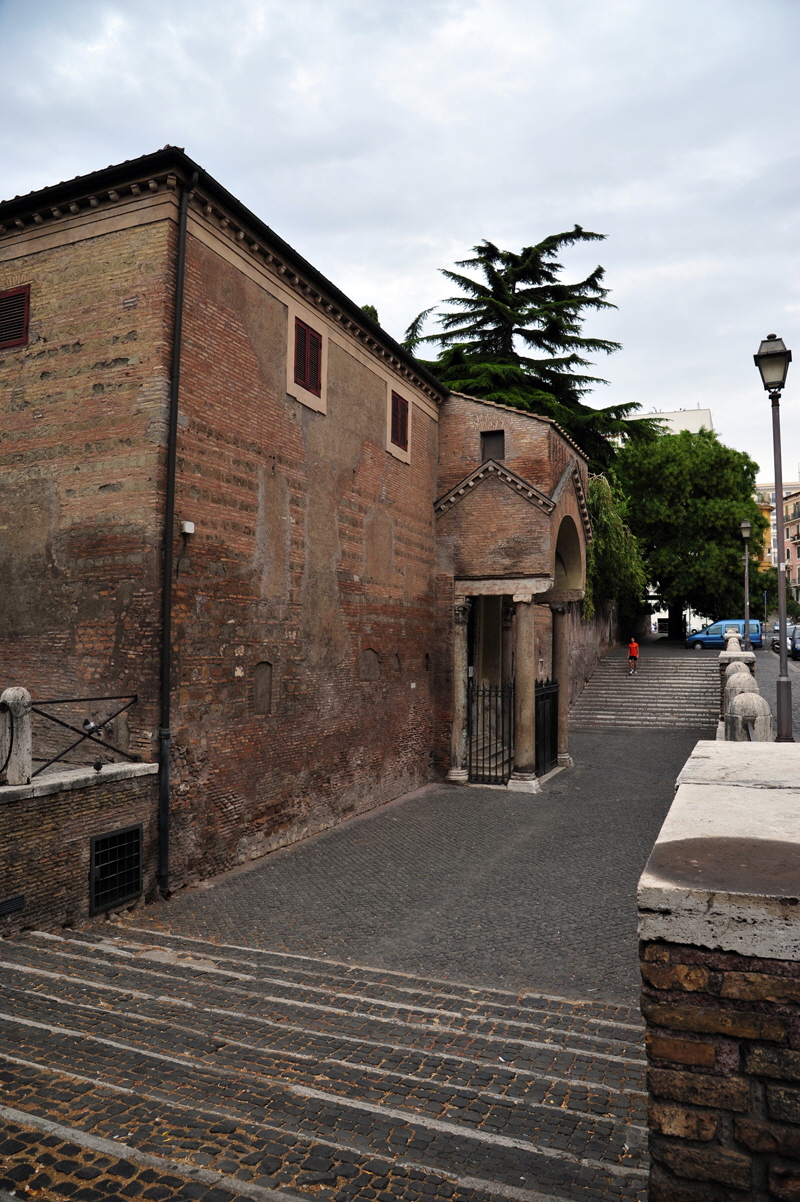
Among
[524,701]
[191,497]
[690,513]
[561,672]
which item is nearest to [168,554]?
[191,497]

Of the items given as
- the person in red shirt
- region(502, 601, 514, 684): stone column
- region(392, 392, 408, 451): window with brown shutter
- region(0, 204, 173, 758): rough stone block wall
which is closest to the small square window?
region(392, 392, 408, 451): window with brown shutter

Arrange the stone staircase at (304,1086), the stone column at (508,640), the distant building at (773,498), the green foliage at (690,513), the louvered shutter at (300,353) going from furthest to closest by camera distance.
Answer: the distant building at (773,498) → the green foliage at (690,513) → the stone column at (508,640) → the louvered shutter at (300,353) → the stone staircase at (304,1086)

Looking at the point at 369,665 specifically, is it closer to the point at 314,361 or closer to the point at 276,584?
the point at 276,584

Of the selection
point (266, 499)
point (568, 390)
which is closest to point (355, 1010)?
point (266, 499)

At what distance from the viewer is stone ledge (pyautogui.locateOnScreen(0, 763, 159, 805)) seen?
7102mm

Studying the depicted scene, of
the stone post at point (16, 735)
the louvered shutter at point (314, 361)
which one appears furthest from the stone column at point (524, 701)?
the stone post at point (16, 735)

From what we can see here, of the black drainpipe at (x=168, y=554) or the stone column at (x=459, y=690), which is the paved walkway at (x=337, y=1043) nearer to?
the black drainpipe at (x=168, y=554)

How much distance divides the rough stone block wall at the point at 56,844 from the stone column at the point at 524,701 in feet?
30.5

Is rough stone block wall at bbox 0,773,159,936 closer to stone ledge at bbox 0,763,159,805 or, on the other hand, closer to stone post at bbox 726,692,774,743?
stone ledge at bbox 0,763,159,805

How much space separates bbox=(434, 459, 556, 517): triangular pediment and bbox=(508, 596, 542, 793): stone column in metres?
2.02

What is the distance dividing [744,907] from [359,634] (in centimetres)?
1149

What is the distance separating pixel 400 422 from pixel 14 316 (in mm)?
7422

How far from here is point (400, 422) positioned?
51.1 ft

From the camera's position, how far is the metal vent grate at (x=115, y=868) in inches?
315
